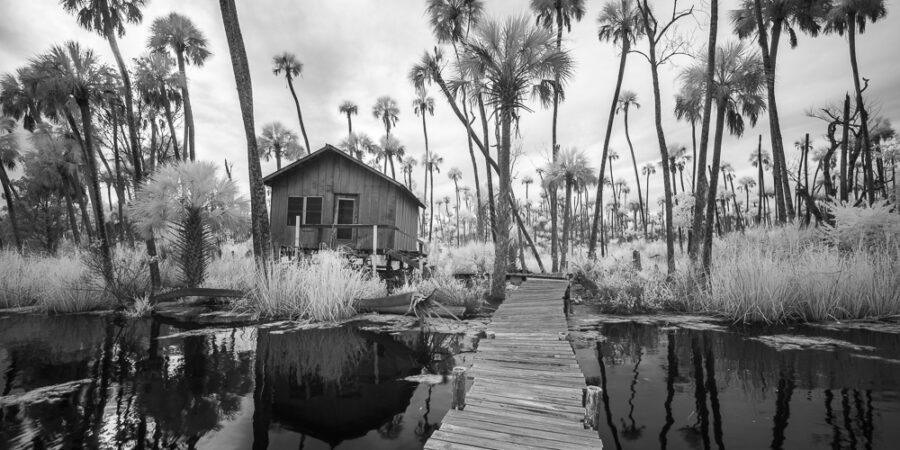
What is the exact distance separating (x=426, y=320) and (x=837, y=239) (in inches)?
412

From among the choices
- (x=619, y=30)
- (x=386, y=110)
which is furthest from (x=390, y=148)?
(x=619, y=30)

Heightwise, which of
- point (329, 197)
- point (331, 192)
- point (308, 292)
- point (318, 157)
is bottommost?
point (308, 292)

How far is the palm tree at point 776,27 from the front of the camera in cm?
1222

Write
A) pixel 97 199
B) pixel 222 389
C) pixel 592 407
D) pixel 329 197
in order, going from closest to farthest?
pixel 592 407 < pixel 222 389 < pixel 97 199 < pixel 329 197

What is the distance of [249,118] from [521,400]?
9.66 meters

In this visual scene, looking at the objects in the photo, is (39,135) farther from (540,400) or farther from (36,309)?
(540,400)

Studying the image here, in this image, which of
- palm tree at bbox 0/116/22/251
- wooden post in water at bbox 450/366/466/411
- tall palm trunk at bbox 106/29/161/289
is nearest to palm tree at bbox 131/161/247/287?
tall palm trunk at bbox 106/29/161/289

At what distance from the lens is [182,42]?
19484 mm

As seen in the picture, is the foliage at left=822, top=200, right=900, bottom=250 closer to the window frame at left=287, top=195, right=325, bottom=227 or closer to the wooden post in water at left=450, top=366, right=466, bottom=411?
the wooden post in water at left=450, top=366, right=466, bottom=411

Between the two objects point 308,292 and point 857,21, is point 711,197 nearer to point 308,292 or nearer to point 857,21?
point 308,292

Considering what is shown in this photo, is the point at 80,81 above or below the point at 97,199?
above

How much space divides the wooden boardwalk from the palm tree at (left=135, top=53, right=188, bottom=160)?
1949 centimetres

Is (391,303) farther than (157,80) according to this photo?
No

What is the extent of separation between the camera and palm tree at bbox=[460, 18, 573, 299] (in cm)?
981
